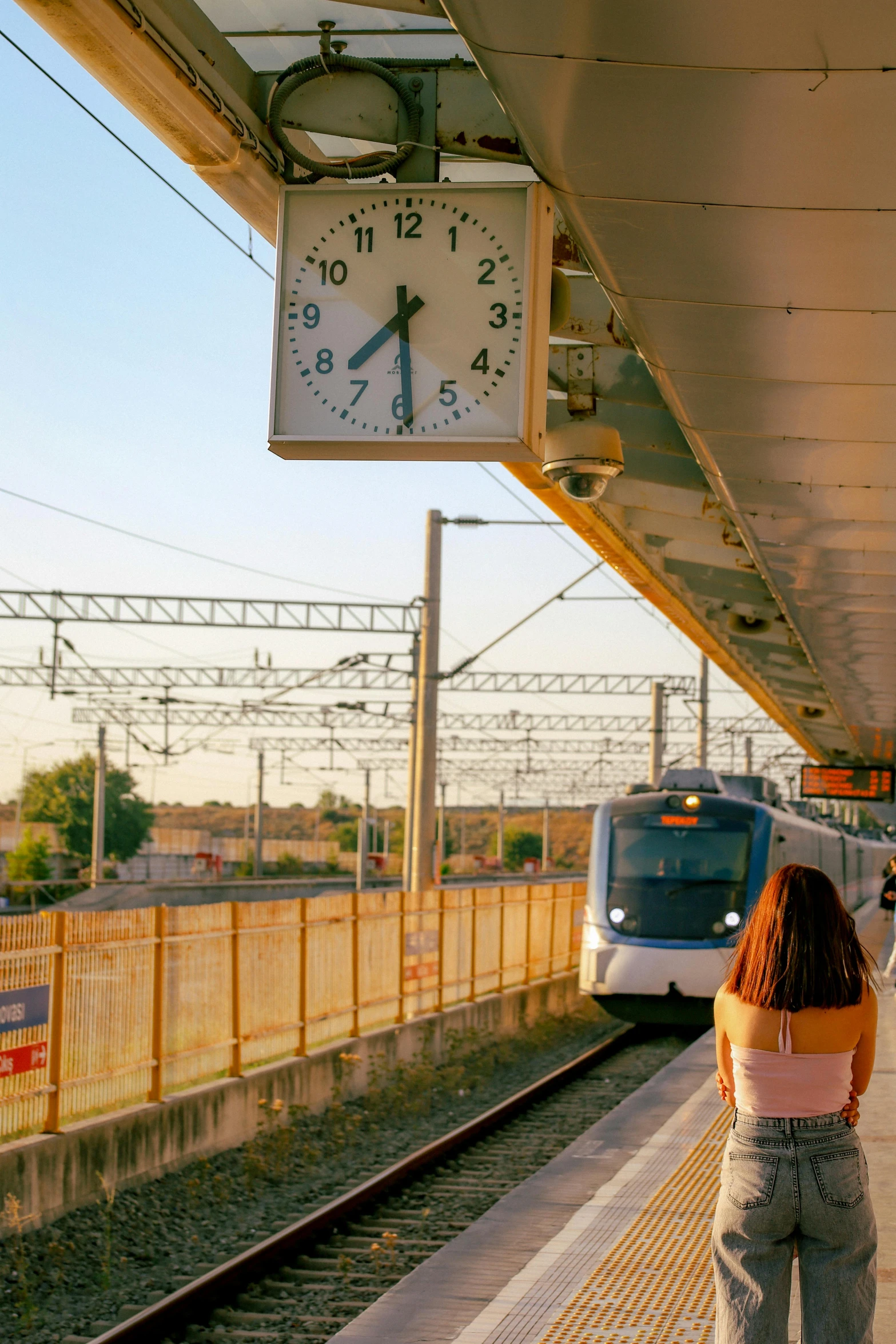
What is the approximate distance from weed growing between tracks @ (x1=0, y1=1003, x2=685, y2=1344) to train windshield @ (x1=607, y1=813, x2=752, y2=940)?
1972mm

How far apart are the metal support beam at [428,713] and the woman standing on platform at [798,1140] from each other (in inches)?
622

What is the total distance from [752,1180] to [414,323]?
3.11m

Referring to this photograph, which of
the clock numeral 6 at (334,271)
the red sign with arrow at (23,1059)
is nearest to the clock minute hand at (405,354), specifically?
the clock numeral 6 at (334,271)

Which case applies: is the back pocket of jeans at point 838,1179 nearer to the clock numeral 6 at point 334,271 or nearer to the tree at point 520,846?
the clock numeral 6 at point 334,271

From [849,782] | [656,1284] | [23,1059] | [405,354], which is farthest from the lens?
[849,782]

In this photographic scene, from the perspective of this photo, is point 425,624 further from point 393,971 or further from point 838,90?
point 838,90

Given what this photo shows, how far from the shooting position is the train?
16469mm

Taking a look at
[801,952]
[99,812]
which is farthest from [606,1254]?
[99,812]

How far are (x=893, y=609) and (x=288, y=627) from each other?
75.9 feet

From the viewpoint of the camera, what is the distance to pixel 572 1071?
1673 cm

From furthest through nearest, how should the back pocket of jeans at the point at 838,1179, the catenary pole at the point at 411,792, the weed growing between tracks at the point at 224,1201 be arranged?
the catenary pole at the point at 411,792, the weed growing between tracks at the point at 224,1201, the back pocket of jeans at the point at 838,1179

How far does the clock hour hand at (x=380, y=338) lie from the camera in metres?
5.19

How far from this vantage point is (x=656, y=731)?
33750 millimetres

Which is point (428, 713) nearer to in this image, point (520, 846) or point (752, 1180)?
point (752, 1180)
